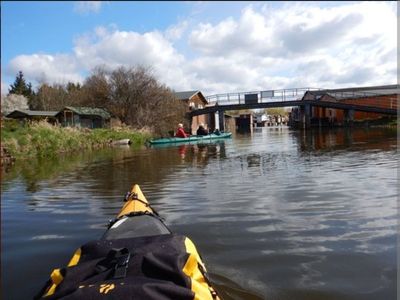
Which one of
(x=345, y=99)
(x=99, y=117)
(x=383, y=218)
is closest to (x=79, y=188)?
(x=383, y=218)

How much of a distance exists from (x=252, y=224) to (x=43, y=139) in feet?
63.2

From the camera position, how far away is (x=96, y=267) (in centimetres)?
280

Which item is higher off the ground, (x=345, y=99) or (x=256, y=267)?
(x=345, y=99)

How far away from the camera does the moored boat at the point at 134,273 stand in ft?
7.82

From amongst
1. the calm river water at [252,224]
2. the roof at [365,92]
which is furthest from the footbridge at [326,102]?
the calm river water at [252,224]

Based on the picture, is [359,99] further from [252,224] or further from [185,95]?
[252,224]

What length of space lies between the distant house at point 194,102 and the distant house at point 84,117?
11620 mm

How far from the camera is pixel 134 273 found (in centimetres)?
269

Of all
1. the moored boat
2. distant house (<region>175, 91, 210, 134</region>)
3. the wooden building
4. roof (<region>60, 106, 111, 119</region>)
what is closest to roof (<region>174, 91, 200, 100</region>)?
distant house (<region>175, 91, 210, 134</region>)

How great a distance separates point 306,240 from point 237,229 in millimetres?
1059

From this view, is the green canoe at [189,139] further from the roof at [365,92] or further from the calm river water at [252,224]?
the roof at [365,92]

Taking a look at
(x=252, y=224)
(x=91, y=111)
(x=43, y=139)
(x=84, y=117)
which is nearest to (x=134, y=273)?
(x=252, y=224)

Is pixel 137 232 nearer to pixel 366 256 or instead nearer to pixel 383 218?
pixel 366 256

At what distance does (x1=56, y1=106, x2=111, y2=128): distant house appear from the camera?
4153 centimetres
